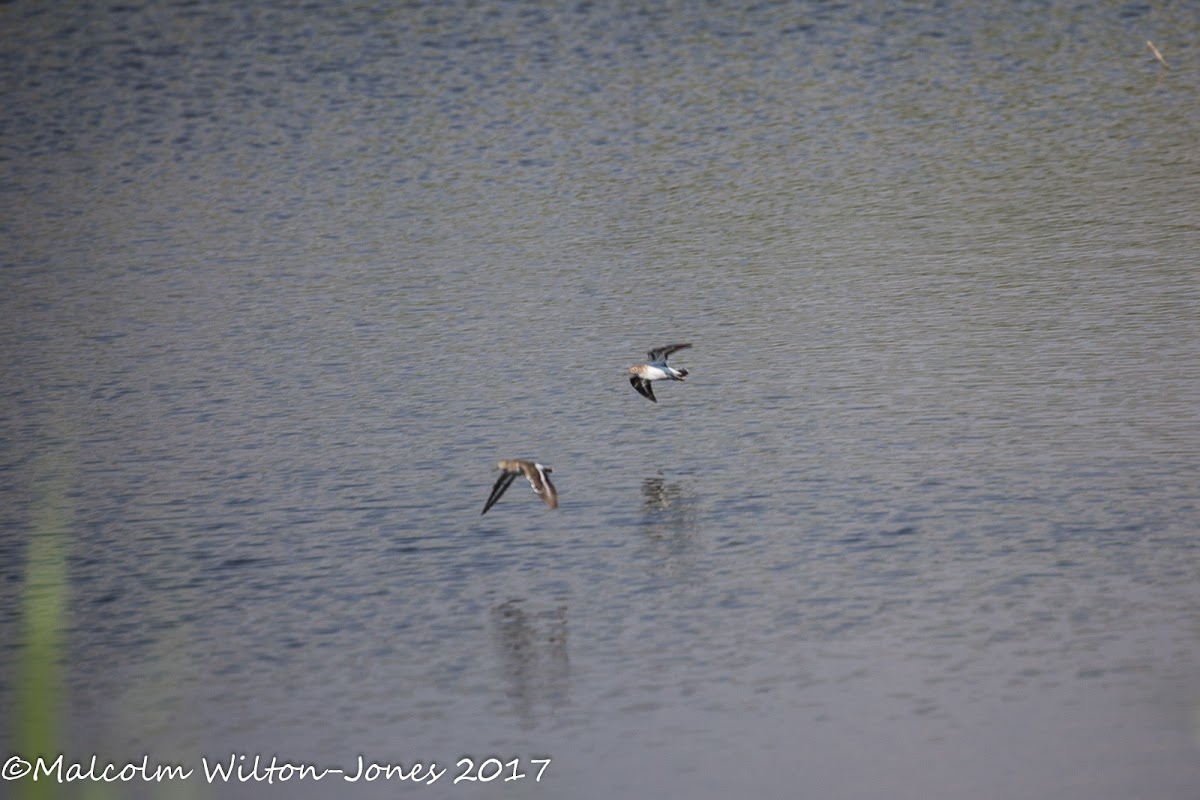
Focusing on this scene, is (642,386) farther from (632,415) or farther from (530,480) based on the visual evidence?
(530,480)

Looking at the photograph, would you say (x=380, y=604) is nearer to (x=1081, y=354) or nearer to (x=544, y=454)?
(x=544, y=454)

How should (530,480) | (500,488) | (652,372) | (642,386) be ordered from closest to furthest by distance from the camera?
1. (530,480)
2. (500,488)
3. (652,372)
4. (642,386)

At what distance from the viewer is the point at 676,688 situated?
14141 millimetres

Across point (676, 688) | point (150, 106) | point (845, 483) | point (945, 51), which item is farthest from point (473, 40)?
point (676, 688)

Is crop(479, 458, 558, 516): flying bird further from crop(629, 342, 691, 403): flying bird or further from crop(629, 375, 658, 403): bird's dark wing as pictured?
crop(629, 375, 658, 403): bird's dark wing

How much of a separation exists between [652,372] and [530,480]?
3.81 metres

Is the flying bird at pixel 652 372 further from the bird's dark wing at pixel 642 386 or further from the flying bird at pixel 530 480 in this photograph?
the flying bird at pixel 530 480

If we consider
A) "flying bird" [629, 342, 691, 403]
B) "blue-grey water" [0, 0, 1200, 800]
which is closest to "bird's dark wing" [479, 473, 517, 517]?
"blue-grey water" [0, 0, 1200, 800]

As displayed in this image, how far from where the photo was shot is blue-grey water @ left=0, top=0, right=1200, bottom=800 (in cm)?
1382

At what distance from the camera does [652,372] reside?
2041 cm

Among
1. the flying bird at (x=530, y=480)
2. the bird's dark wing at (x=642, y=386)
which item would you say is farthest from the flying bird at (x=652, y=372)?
the flying bird at (x=530, y=480)

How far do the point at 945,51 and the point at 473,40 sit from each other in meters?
12.0

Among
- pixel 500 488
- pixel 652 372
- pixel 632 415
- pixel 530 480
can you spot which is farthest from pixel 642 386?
pixel 530 480

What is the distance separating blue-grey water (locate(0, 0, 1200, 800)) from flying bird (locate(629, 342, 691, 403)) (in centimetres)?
51
